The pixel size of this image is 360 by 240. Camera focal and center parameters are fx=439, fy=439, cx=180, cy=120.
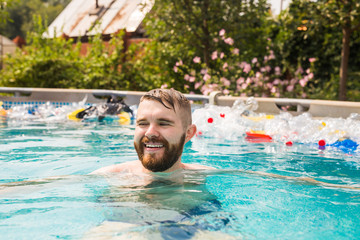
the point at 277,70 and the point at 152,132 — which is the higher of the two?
the point at 277,70

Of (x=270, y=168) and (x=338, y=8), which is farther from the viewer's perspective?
(x=338, y=8)

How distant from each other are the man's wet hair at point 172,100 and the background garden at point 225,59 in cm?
749

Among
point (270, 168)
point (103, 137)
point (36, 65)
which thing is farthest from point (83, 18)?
point (270, 168)

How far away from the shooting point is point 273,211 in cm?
281

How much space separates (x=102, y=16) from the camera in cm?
2417

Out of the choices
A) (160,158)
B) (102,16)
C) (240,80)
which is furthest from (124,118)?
(102,16)

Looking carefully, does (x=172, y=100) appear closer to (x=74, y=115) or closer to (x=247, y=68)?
(x=74, y=115)

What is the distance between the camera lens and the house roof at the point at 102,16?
70.3 ft

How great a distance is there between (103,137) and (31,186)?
10.2ft

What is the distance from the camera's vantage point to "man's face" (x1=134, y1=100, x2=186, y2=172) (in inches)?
Answer: 110

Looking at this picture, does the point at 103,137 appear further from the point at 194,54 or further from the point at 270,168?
the point at 194,54

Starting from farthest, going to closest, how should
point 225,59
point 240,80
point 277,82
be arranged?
point 225,59 → point 277,82 → point 240,80

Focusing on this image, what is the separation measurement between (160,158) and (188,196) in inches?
Result: 12.2

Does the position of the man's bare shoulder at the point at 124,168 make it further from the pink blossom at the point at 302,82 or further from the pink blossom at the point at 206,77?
the pink blossom at the point at 302,82
